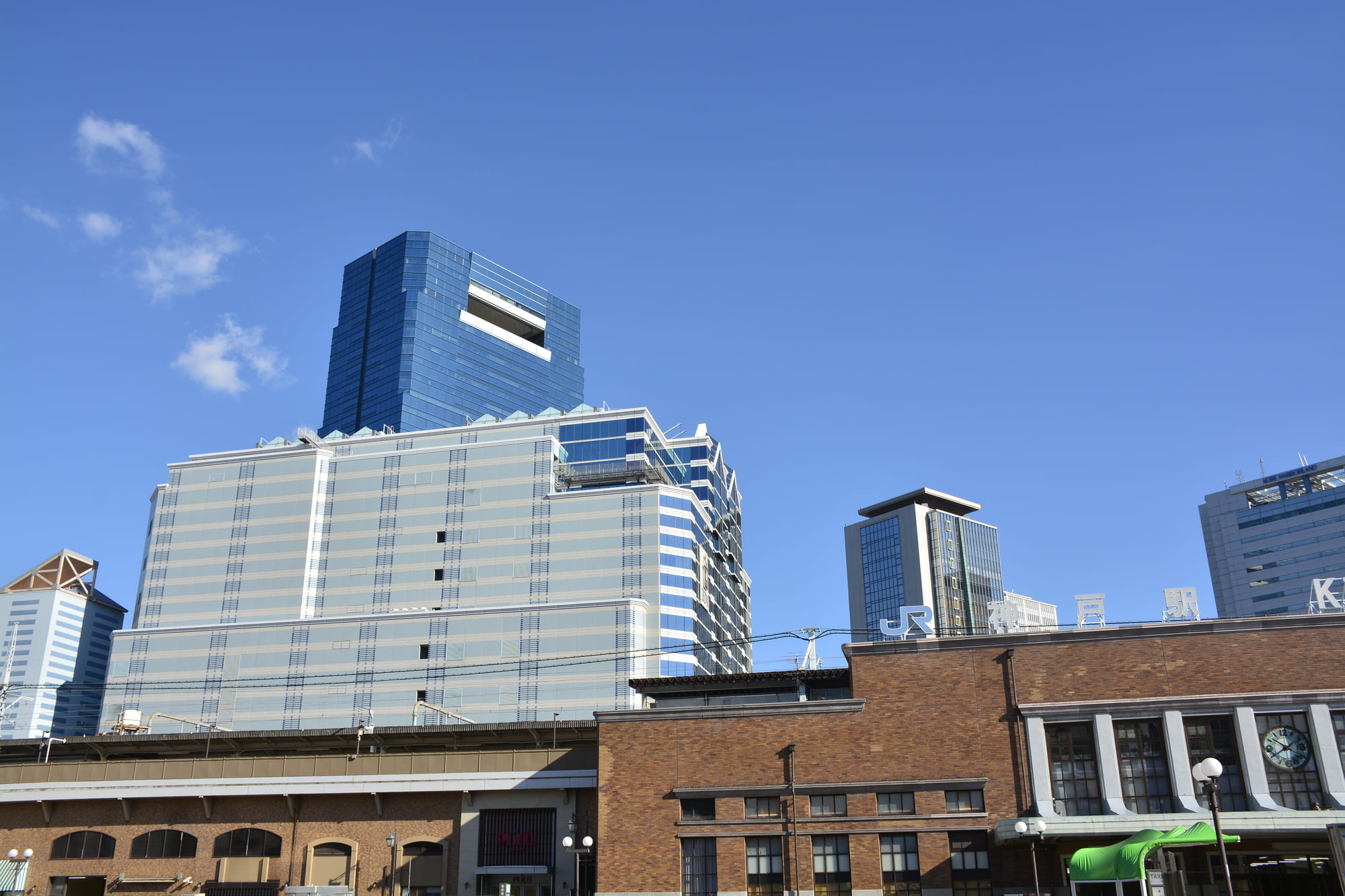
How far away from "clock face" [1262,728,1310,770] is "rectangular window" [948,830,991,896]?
39.5ft

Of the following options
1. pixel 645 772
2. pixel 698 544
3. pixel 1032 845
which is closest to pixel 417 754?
pixel 645 772

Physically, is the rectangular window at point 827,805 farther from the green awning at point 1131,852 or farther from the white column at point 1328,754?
the white column at point 1328,754

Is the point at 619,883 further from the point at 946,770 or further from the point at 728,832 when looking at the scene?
the point at 946,770

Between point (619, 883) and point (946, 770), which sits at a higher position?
point (946, 770)

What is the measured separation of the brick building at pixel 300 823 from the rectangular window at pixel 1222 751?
2765 cm

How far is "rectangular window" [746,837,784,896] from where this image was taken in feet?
158

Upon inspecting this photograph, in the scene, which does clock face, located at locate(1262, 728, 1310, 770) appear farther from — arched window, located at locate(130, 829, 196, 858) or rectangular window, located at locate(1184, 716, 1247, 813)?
arched window, located at locate(130, 829, 196, 858)

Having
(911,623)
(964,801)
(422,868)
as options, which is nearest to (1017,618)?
(911,623)

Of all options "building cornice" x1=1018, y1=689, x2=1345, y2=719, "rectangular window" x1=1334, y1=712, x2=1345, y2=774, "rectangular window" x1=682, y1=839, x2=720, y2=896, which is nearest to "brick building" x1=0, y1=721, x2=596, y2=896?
"rectangular window" x1=682, y1=839, x2=720, y2=896

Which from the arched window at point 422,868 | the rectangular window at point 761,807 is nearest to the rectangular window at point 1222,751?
the rectangular window at point 761,807

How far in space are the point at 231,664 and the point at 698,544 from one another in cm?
5594

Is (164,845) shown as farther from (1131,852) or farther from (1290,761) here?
(1290,761)

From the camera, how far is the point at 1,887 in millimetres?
58594

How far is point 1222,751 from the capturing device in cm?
4528
